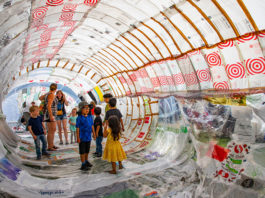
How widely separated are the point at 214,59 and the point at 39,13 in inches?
148

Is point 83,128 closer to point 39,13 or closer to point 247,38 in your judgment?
point 39,13

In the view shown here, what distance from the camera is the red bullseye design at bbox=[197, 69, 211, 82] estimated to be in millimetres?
5422

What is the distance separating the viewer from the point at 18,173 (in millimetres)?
4207

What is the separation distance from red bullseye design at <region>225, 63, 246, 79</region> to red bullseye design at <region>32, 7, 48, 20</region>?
3904 millimetres

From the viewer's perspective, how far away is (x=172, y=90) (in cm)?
709

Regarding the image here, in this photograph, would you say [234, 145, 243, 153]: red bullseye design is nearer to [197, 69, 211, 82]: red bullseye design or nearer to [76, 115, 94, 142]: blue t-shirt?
[197, 69, 211, 82]: red bullseye design

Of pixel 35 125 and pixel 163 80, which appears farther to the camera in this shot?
pixel 163 80

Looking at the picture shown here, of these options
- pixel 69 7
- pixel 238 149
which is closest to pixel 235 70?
pixel 238 149

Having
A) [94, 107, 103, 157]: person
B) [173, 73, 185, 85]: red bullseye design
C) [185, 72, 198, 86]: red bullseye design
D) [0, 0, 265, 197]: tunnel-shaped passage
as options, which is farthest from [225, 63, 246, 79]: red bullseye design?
[94, 107, 103, 157]: person

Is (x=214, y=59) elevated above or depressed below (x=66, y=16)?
below

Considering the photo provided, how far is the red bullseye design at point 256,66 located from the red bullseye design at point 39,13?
160 inches

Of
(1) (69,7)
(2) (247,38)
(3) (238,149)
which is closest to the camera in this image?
(3) (238,149)

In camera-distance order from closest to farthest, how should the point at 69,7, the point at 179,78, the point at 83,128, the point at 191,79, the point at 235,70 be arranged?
1. the point at 235,70
2. the point at 83,128
3. the point at 69,7
4. the point at 191,79
5. the point at 179,78

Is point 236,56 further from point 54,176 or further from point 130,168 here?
Answer: point 54,176
